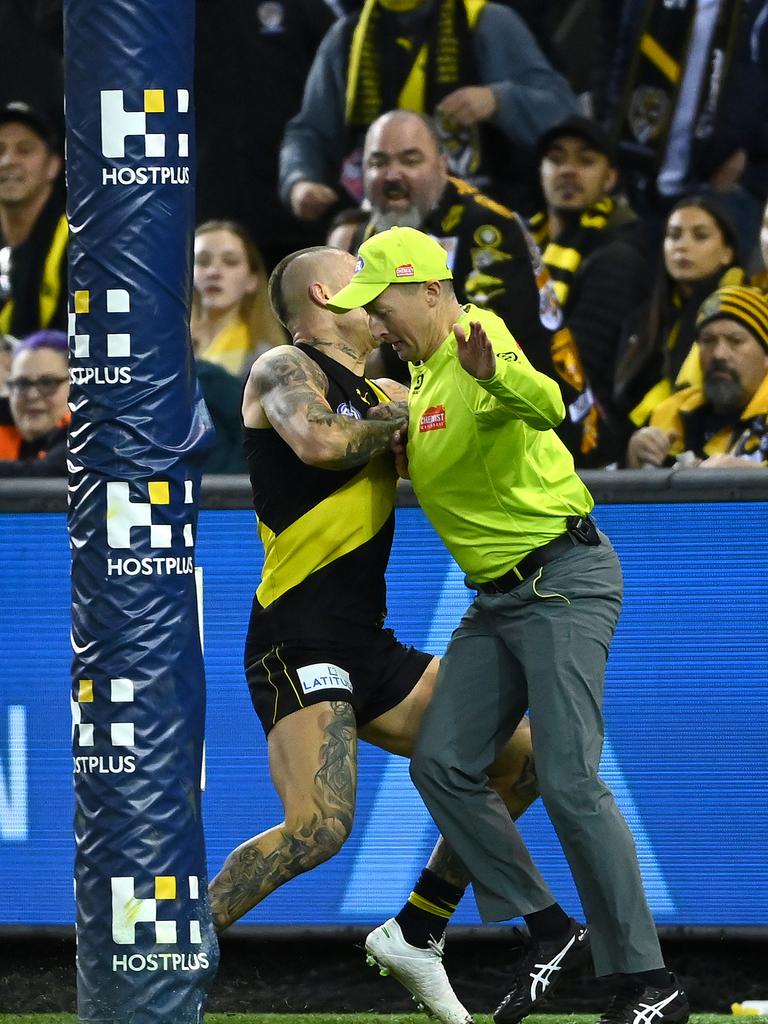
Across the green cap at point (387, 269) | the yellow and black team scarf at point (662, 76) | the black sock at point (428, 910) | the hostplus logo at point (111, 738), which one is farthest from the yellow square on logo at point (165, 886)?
the yellow and black team scarf at point (662, 76)

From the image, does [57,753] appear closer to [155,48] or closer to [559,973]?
[559,973]

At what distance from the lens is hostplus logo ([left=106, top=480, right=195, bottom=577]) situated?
4199 mm

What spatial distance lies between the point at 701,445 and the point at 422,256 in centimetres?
263

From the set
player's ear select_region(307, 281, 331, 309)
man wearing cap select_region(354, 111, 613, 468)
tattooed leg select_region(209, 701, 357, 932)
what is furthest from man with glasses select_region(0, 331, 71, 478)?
tattooed leg select_region(209, 701, 357, 932)

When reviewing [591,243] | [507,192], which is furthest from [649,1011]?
[507,192]

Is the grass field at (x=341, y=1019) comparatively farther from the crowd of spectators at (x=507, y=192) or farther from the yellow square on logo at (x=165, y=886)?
the crowd of spectators at (x=507, y=192)

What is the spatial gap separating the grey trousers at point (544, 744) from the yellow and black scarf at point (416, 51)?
12.2 ft

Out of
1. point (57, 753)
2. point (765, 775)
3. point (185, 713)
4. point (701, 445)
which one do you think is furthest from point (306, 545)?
point (701, 445)

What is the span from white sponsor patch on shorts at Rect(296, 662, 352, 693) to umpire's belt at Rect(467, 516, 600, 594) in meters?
0.49

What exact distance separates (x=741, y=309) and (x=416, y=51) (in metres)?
2.04

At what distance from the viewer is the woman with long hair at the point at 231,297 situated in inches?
307

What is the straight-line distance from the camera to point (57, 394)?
7621 mm

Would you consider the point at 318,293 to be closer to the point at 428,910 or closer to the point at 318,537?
the point at 318,537

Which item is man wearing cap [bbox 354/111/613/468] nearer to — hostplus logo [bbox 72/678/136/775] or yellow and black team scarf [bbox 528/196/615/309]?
yellow and black team scarf [bbox 528/196/615/309]
